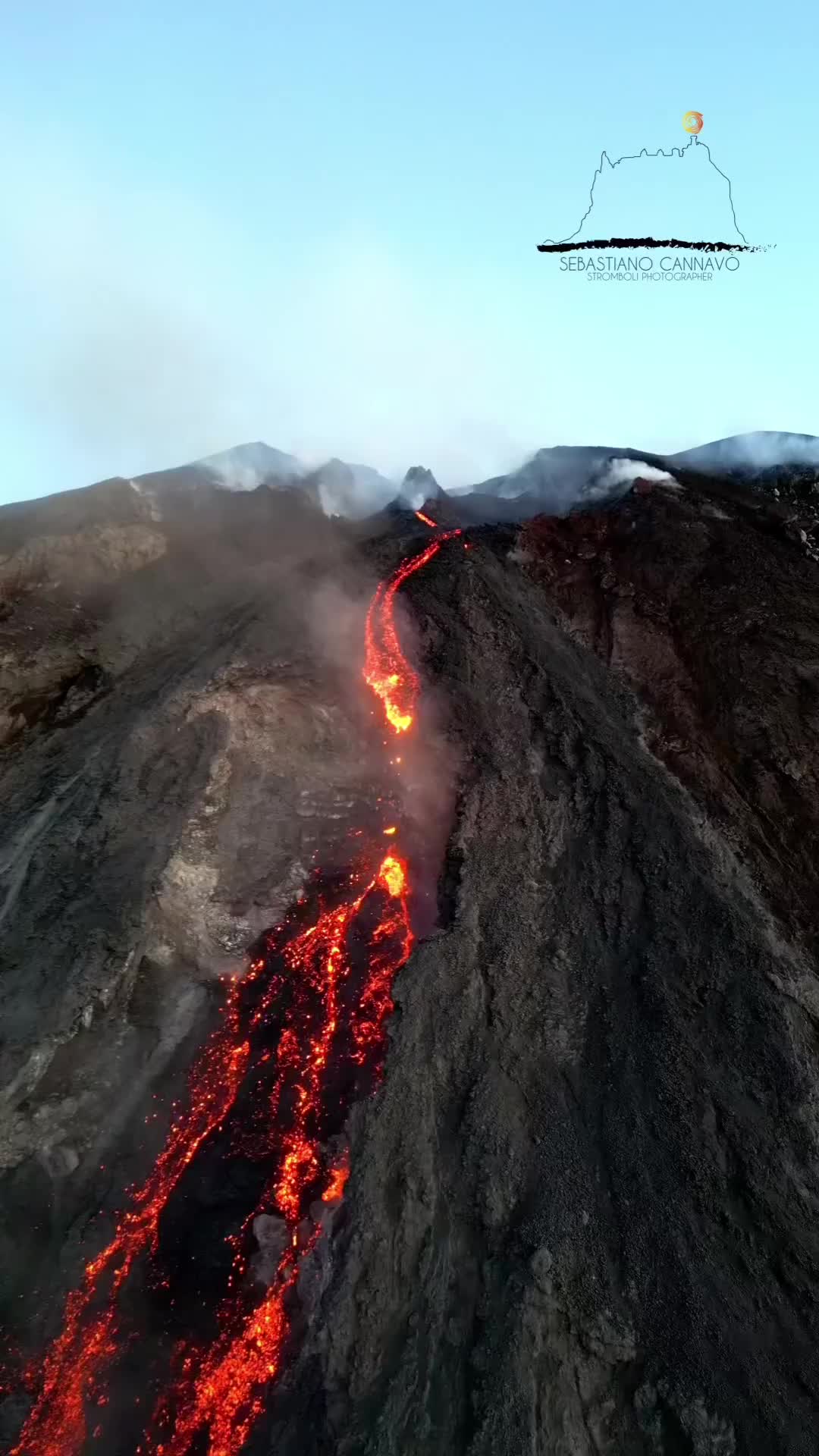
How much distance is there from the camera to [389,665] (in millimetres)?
17344

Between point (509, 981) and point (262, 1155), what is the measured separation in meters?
3.95

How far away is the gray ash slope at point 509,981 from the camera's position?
7938 mm

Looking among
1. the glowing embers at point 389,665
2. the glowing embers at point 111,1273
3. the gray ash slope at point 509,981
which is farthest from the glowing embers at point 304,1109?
the glowing embers at point 389,665

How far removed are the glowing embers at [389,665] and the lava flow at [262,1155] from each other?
8.63 ft

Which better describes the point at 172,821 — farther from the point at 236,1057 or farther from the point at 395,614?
the point at 395,614

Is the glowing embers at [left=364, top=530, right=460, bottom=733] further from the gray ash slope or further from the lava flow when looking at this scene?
the lava flow

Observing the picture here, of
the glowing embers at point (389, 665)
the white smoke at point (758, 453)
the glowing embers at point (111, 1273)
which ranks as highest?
the white smoke at point (758, 453)

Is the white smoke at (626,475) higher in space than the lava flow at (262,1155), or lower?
higher

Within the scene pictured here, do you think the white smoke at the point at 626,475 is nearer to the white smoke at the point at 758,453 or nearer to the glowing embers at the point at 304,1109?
the white smoke at the point at 758,453

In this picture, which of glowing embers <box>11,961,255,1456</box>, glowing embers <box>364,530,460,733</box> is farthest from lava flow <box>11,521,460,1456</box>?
glowing embers <box>364,530,460,733</box>

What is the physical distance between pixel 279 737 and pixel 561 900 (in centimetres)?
592

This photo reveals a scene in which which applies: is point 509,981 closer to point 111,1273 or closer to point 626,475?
point 111,1273

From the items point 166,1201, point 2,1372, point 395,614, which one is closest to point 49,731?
point 395,614

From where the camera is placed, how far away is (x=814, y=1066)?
33.0 feet
